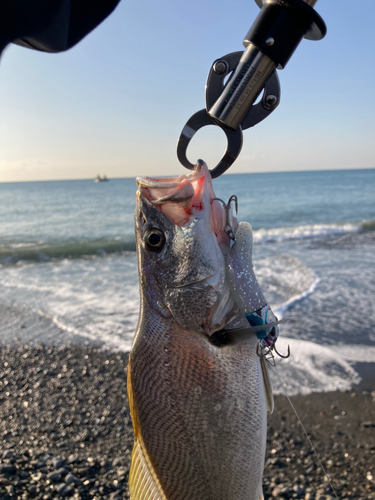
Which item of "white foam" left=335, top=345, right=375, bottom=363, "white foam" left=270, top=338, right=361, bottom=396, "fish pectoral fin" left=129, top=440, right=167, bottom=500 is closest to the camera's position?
"fish pectoral fin" left=129, top=440, right=167, bottom=500

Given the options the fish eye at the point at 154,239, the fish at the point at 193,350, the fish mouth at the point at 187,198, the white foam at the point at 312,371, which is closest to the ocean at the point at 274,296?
the white foam at the point at 312,371

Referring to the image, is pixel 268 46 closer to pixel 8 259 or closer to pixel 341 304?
pixel 341 304

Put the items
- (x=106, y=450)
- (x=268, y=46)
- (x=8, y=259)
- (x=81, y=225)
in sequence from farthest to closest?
1. (x=81, y=225)
2. (x=8, y=259)
3. (x=106, y=450)
4. (x=268, y=46)

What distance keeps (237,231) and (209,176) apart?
0.96 ft

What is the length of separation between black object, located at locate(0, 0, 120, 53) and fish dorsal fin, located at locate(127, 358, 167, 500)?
150 centimetres

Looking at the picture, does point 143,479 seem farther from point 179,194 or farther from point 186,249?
point 179,194

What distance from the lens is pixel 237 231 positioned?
70.6 inches

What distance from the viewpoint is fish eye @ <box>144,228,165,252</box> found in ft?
5.74

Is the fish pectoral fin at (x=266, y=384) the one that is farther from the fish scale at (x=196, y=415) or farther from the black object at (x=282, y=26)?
the black object at (x=282, y=26)

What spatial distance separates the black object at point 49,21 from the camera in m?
1.42

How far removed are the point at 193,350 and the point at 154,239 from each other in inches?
21.4

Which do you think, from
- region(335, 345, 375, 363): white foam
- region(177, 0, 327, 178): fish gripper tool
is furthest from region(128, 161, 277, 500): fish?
region(335, 345, 375, 363): white foam

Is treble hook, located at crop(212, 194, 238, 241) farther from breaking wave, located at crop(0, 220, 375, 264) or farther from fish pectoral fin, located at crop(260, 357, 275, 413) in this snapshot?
breaking wave, located at crop(0, 220, 375, 264)

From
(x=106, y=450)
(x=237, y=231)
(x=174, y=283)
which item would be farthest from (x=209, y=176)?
(x=106, y=450)
